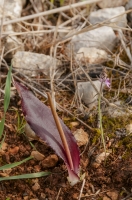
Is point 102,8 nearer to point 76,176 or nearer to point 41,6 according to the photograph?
point 41,6

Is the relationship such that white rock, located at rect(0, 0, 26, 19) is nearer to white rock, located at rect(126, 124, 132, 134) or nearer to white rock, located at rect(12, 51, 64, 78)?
white rock, located at rect(12, 51, 64, 78)

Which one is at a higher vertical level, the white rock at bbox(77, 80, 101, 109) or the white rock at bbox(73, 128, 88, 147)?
the white rock at bbox(77, 80, 101, 109)

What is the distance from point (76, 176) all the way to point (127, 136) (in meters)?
0.28

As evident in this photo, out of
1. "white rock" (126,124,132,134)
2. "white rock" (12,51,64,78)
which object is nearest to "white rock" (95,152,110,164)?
"white rock" (126,124,132,134)

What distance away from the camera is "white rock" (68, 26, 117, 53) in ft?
6.24

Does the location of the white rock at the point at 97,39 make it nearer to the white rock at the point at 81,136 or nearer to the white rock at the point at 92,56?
the white rock at the point at 92,56

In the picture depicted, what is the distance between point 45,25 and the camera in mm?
1973

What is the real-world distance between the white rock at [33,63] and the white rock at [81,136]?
1.21ft

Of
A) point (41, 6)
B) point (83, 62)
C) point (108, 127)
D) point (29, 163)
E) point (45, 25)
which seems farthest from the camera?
point (41, 6)

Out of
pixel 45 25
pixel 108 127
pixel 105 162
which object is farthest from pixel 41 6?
pixel 105 162

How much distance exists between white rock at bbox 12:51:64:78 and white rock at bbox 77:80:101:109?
0.16 metres

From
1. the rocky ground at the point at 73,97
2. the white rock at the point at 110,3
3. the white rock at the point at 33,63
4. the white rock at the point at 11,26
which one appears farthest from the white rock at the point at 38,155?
the white rock at the point at 110,3

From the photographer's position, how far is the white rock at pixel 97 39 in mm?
1903

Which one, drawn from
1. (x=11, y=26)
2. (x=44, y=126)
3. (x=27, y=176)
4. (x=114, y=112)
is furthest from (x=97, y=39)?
(x=27, y=176)
